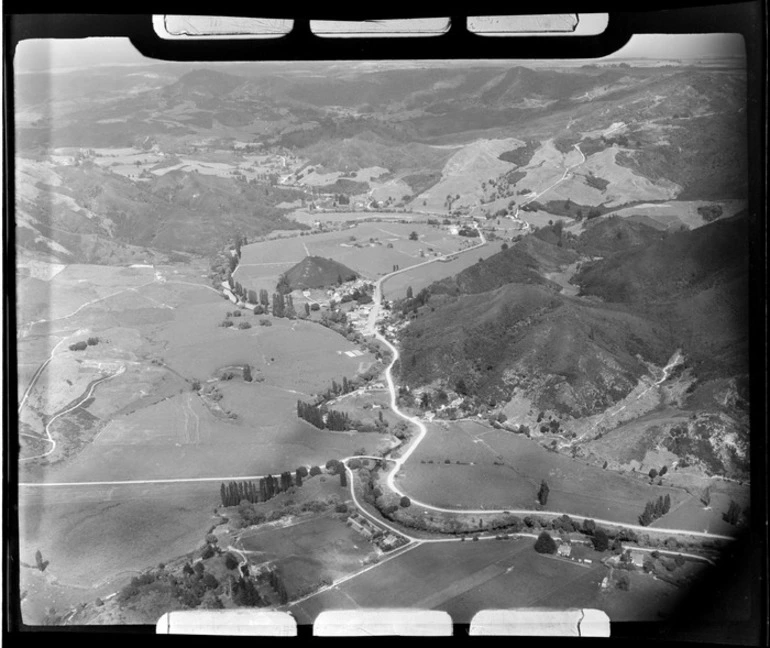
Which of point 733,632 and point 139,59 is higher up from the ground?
point 139,59

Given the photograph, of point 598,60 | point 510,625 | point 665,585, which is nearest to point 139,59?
point 598,60

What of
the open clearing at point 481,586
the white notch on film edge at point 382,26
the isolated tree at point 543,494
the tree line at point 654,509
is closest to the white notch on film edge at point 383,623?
the open clearing at point 481,586

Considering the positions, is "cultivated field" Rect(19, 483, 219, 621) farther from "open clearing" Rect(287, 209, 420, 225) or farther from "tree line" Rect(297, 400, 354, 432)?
"open clearing" Rect(287, 209, 420, 225)

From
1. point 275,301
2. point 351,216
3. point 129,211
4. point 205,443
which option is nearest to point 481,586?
point 205,443

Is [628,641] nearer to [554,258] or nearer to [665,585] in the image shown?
[665,585]

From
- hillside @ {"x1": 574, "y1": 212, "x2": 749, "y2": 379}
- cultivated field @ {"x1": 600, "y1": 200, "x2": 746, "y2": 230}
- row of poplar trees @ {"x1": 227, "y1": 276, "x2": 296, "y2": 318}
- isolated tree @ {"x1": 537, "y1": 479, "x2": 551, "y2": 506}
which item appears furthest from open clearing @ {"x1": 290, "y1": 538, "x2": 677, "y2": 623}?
cultivated field @ {"x1": 600, "y1": 200, "x2": 746, "y2": 230}

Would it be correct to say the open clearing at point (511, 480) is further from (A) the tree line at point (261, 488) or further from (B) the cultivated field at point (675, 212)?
(B) the cultivated field at point (675, 212)
